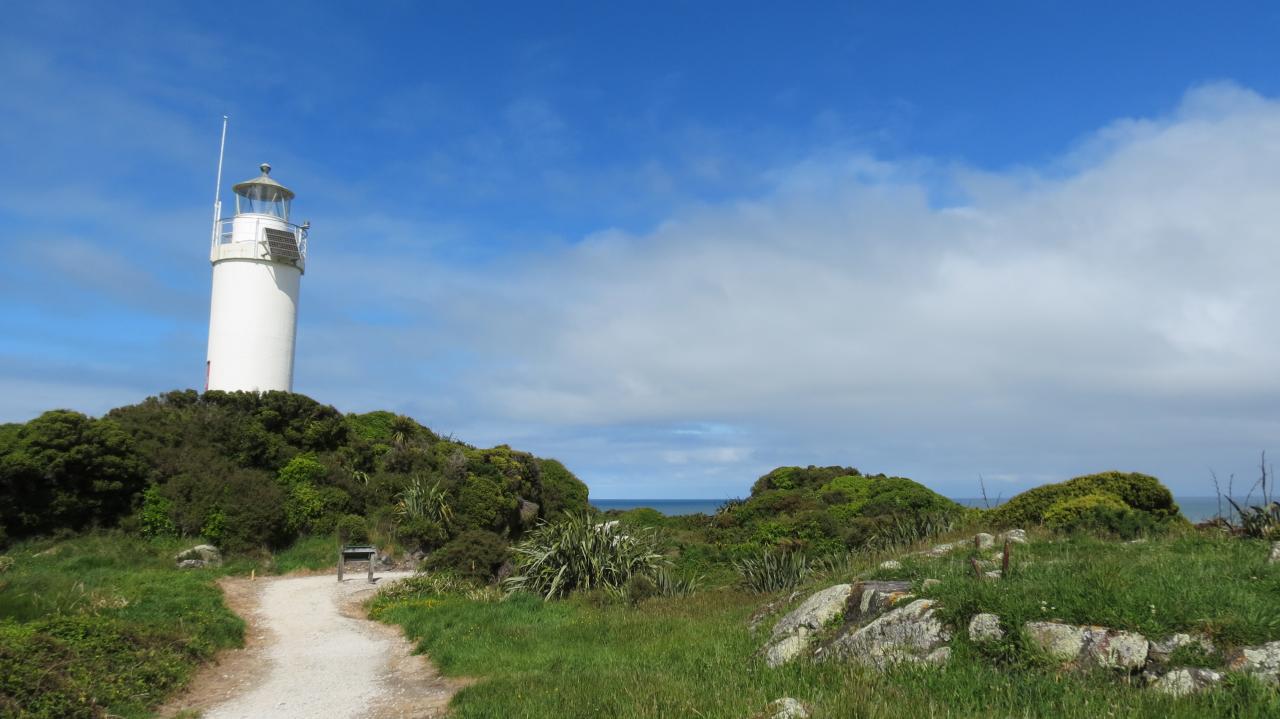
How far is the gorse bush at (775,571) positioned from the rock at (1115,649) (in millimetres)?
7142

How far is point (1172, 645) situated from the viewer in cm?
607

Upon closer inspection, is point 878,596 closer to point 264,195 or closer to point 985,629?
point 985,629

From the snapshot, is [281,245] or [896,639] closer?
[896,639]

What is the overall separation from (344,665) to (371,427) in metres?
20.3

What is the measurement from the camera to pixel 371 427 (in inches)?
1184

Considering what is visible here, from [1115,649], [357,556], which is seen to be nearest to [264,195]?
[357,556]

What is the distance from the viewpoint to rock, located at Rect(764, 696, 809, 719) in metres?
5.35

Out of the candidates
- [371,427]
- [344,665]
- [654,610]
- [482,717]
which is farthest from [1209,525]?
[371,427]

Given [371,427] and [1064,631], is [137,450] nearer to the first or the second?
[371,427]

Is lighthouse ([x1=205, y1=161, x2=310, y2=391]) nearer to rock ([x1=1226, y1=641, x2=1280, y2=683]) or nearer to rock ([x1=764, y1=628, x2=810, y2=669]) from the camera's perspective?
rock ([x1=764, y1=628, x2=810, y2=669])

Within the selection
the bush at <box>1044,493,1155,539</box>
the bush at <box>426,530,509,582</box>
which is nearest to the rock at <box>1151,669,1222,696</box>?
the bush at <box>1044,493,1155,539</box>

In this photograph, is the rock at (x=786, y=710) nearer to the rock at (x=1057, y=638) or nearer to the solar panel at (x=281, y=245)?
the rock at (x=1057, y=638)

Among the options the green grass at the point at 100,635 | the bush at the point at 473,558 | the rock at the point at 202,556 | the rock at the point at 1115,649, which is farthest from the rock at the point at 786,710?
the rock at the point at 202,556

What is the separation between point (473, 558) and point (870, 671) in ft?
40.1
